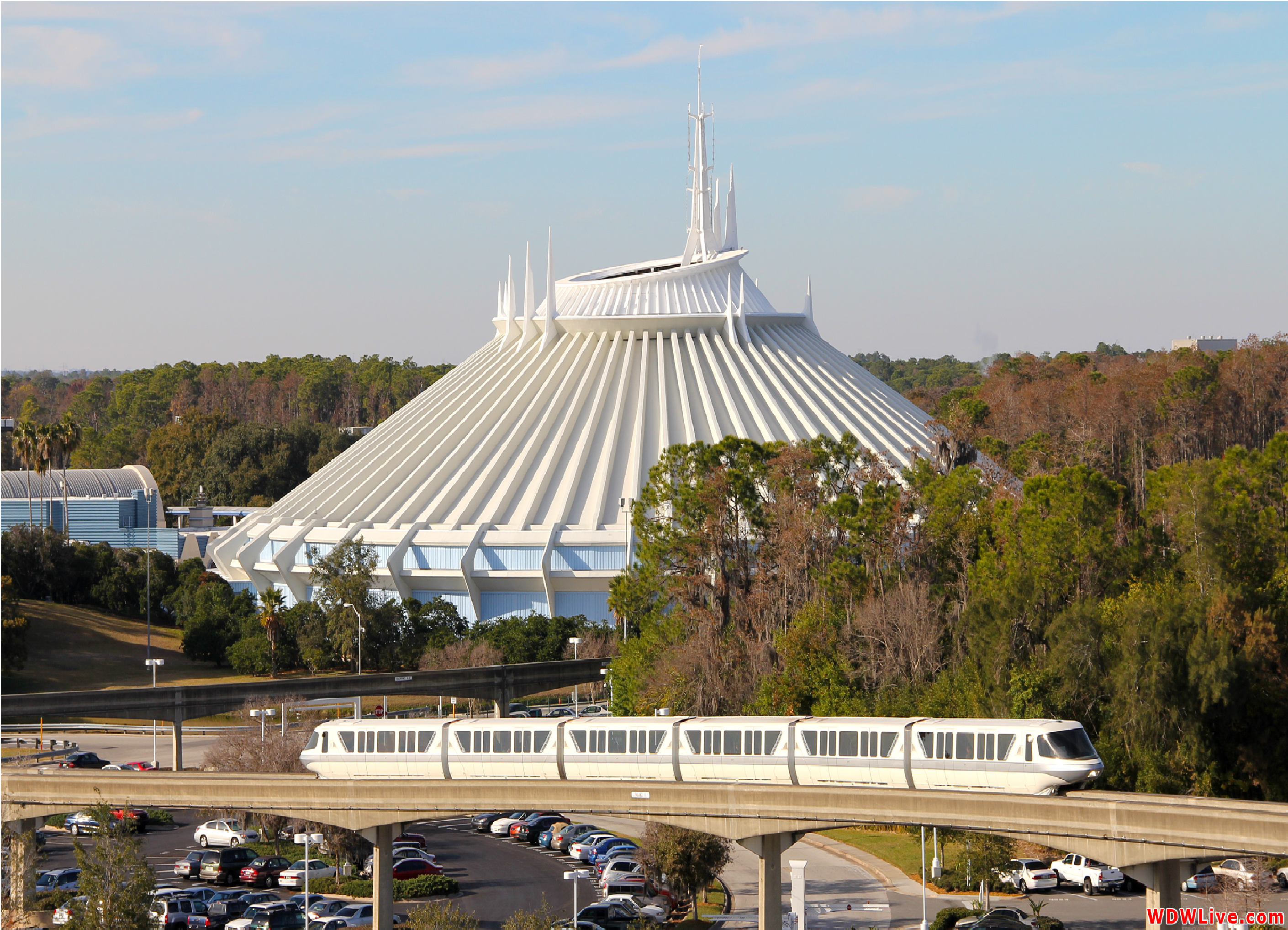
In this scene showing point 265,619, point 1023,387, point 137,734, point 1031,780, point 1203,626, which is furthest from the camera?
point 1023,387

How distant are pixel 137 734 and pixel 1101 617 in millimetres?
39895

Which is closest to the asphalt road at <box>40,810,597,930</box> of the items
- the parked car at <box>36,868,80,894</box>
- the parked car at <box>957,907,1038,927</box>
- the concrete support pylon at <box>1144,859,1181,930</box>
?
the parked car at <box>36,868,80,894</box>

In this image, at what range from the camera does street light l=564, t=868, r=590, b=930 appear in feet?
109

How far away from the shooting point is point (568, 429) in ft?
246

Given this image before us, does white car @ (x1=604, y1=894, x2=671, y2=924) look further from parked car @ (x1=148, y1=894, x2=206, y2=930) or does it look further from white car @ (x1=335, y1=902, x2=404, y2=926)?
parked car @ (x1=148, y1=894, x2=206, y2=930)

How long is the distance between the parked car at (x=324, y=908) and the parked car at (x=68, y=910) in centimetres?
532

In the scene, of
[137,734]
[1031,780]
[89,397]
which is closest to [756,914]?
[1031,780]

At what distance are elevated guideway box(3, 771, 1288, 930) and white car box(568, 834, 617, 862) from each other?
790 cm

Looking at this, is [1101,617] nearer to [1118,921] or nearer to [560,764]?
[1118,921]

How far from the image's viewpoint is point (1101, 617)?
1523 inches

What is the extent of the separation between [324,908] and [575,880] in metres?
7.42

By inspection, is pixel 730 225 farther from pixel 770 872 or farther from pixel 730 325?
pixel 770 872

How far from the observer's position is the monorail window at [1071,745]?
97.2 ft

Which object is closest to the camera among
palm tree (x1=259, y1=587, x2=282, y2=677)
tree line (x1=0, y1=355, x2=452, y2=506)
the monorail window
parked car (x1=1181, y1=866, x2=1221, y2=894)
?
the monorail window
